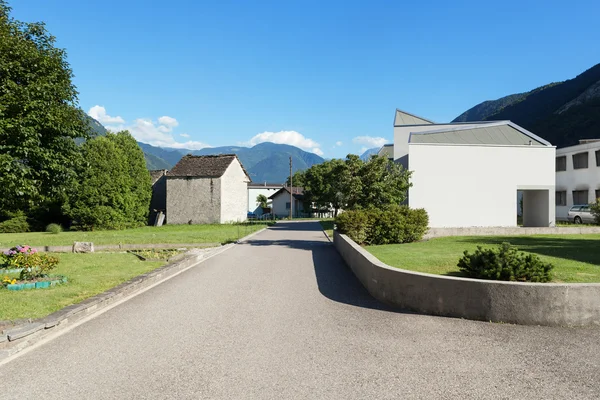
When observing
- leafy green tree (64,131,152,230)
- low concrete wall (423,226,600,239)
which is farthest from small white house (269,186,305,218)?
low concrete wall (423,226,600,239)

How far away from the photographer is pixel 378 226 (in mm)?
17391

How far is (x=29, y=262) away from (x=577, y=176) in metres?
44.2

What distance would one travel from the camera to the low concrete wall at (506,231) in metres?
21.0

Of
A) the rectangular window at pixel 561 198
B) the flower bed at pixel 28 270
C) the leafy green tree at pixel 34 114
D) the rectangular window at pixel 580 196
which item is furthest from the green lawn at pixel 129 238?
the rectangular window at pixel 561 198

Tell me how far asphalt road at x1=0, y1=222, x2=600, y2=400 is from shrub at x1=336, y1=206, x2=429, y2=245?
31.0ft

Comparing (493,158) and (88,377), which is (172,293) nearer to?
(88,377)

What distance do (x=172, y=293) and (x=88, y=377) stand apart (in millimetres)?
4416

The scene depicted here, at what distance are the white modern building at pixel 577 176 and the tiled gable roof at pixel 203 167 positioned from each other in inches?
Result: 1323

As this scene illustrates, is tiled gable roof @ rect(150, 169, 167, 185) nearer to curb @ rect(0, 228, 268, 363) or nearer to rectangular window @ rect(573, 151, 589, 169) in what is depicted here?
curb @ rect(0, 228, 268, 363)

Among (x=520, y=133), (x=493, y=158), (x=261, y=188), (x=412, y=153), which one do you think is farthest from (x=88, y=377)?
(x=261, y=188)

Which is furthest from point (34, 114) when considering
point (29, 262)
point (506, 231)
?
point (506, 231)

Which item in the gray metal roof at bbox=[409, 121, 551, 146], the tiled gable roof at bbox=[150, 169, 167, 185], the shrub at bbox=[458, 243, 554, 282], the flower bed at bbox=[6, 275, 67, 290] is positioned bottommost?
the flower bed at bbox=[6, 275, 67, 290]

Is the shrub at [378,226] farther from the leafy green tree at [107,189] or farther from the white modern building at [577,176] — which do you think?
the white modern building at [577,176]

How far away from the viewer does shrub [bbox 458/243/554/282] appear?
6.95 metres
